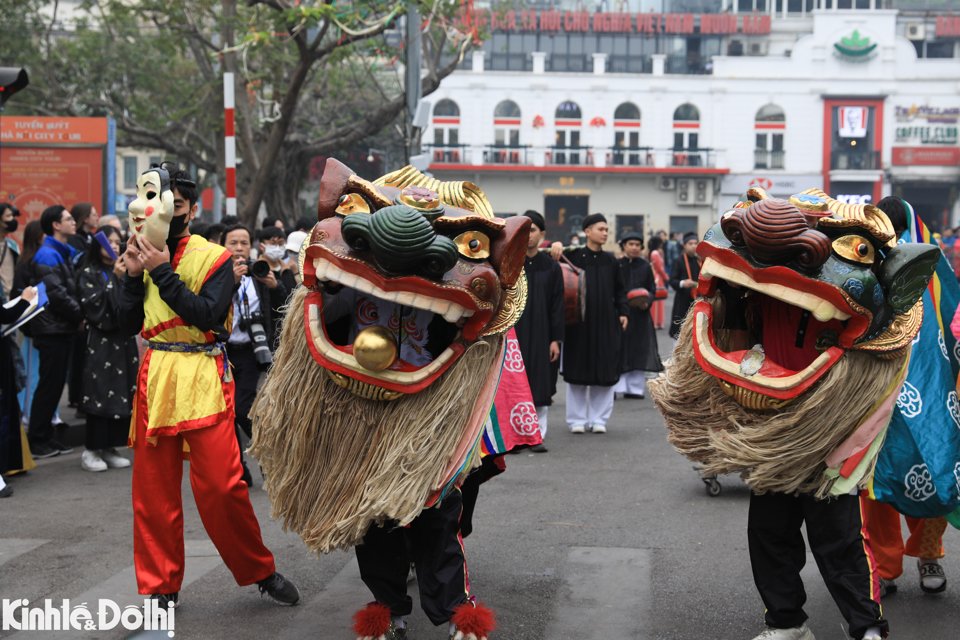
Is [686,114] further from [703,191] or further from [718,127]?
[703,191]

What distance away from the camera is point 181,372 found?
376 cm

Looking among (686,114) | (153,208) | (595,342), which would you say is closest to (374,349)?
(153,208)

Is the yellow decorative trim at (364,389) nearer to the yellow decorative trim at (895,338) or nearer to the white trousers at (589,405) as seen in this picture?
the yellow decorative trim at (895,338)

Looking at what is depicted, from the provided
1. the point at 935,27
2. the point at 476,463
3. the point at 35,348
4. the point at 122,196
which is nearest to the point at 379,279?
the point at 476,463

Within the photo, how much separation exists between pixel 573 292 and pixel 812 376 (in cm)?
456

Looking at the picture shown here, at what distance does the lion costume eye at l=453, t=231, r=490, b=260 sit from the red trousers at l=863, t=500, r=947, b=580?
6.56 ft

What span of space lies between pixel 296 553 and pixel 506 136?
3654cm

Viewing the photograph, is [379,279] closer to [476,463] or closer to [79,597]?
[476,463]

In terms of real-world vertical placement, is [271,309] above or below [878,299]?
below

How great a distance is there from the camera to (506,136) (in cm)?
4016

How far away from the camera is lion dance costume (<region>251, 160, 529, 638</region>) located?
316 centimetres

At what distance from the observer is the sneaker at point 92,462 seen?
6738mm

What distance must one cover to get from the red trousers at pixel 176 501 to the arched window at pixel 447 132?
3671 centimetres

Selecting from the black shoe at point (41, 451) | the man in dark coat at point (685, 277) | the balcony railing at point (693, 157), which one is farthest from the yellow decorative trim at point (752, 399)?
the balcony railing at point (693, 157)
